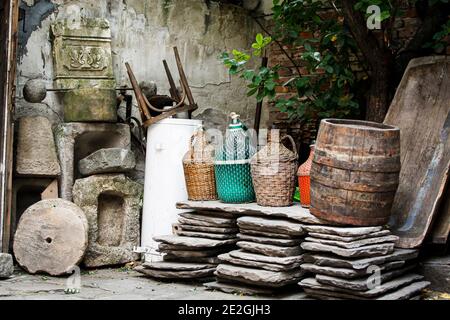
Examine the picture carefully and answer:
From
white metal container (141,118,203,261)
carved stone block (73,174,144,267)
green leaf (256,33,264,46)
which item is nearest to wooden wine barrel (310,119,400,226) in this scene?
green leaf (256,33,264,46)

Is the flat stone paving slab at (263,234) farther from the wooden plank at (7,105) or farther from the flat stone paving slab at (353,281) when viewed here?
Answer: the wooden plank at (7,105)

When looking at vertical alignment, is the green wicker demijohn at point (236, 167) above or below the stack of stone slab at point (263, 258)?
above

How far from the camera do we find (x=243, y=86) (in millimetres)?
7527

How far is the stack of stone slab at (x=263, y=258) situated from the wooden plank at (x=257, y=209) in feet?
0.17

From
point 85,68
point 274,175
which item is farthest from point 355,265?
point 85,68

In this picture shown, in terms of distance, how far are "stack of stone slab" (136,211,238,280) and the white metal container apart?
610 mm

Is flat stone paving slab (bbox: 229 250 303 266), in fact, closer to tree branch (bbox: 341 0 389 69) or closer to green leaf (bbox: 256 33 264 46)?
green leaf (bbox: 256 33 264 46)

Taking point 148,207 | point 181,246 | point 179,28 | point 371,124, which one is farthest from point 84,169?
point 371,124

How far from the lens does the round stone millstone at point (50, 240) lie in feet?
18.3

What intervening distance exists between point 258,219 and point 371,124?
107 centimetres

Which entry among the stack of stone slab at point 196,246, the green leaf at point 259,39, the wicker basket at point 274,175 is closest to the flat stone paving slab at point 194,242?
the stack of stone slab at point 196,246

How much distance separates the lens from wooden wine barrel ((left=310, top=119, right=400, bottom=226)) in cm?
459

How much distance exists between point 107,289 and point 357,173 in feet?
6.75

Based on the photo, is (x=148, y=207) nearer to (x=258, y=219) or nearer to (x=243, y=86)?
(x=258, y=219)
